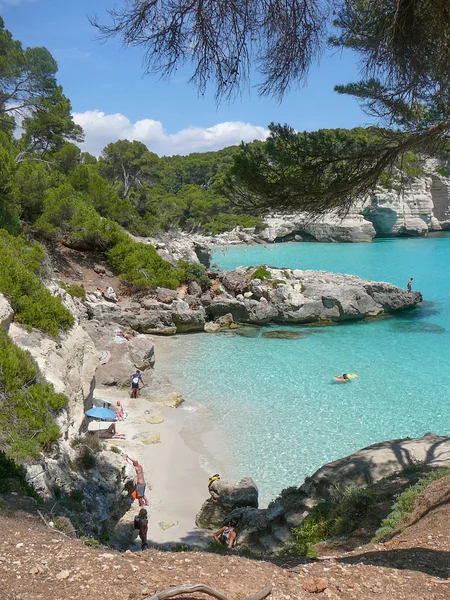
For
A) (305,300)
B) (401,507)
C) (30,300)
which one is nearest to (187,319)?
(305,300)

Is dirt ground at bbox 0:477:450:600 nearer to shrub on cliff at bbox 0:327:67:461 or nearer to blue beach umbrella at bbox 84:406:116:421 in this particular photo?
shrub on cliff at bbox 0:327:67:461

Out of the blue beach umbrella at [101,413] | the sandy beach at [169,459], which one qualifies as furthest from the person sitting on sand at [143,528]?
the blue beach umbrella at [101,413]

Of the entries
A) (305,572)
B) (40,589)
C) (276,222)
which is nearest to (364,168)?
(305,572)

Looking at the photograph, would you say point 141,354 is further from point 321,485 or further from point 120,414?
point 321,485

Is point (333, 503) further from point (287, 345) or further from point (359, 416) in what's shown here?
point (287, 345)

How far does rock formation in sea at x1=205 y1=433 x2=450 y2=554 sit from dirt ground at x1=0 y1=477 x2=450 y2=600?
333 centimetres

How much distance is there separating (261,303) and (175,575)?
20.3 meters

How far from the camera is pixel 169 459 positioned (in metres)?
11.0

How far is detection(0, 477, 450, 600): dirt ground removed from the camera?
2912 millimetres

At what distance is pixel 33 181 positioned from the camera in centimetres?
2120

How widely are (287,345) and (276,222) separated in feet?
133

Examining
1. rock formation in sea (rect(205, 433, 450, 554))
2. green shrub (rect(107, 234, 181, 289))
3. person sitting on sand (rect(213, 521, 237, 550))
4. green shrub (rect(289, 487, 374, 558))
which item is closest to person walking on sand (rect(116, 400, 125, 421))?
rock formation in sea (rect(205, 433, 450, 554))

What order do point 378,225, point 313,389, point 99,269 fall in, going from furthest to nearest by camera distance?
point 378,225, point 99,269, point 313,389

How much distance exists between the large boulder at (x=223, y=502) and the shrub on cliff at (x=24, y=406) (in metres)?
3.42
